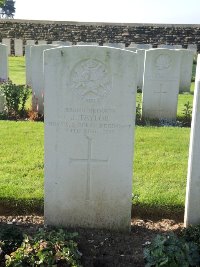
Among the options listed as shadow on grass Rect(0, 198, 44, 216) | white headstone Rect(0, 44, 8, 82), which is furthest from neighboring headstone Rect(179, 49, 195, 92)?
shadow on grass Rect(0, 198, 44, 216)

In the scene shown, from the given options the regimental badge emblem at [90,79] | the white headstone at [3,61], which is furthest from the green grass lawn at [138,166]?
the white headstone at [3,61]

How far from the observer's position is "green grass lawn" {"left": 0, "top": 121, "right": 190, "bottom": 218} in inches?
177

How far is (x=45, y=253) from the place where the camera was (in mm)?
3123

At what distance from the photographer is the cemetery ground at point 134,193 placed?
11.9 ft

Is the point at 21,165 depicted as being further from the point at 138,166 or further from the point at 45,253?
the point at 45,253

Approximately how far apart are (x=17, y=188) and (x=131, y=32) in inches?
791

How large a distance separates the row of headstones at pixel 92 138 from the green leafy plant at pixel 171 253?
2.03 ft

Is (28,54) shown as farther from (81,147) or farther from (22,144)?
(81,147)

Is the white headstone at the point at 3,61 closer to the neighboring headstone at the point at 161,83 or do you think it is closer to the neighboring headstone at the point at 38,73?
the neighboring headstone at the point at 38,73

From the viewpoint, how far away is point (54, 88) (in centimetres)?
361

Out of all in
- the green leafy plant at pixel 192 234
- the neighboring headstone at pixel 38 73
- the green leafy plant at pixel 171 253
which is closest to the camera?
the green leafy plant at pixel 171 253

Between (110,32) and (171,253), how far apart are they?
21.6 m

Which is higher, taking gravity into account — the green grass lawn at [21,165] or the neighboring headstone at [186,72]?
the neighboring headstone at [186,72]

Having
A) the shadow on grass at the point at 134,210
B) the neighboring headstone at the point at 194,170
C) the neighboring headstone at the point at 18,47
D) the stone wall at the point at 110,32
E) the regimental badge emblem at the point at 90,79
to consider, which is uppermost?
the stone wall at the point at 110,32
